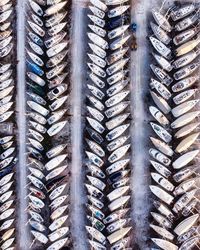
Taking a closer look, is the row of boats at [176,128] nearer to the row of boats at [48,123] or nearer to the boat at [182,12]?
the boat at [182,12]

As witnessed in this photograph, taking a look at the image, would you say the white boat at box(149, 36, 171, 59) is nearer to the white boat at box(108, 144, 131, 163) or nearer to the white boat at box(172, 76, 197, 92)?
the white boat at box(172, 76, 197, 92)

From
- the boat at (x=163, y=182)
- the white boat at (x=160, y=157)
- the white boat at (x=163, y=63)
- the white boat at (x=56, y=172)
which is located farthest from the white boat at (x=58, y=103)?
the boat at (x=163, y=182)

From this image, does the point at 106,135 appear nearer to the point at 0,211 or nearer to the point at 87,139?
the point at 87,139

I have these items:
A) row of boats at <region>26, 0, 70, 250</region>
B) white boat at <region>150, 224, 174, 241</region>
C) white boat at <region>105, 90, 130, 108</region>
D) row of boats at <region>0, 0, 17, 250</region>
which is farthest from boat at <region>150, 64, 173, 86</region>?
row of boats at <region>0, 0, 17, 250</region>

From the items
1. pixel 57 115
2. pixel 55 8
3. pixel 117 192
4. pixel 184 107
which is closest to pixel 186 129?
pixel 184 107

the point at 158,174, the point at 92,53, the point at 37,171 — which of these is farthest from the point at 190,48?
the point at 37,171
